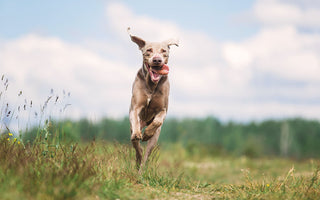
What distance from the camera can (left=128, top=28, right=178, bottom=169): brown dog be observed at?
6152mm

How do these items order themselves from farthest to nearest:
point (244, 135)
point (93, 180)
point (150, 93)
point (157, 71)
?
point (244, 135)
point (150, 93)
point (157, 71)
point (93, 180)

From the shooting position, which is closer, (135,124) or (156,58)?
(156,58)

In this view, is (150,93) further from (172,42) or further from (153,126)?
(172,42)

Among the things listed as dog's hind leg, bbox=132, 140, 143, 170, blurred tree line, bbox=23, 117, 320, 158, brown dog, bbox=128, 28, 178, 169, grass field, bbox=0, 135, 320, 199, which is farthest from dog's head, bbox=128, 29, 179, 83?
blurred tree line, bbox=23, 117, 320, 158

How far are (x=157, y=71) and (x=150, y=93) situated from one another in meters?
0.50

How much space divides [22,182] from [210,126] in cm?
2111

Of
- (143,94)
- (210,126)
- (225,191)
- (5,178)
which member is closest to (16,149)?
(5,178)

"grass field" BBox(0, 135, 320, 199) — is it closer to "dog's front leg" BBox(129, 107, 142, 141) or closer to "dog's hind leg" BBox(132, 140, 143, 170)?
"dog's hind leg" BBox(132, 140, 143, 170)

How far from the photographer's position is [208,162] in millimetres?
19609

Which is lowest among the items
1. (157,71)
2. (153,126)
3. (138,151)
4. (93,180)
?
(93,180)

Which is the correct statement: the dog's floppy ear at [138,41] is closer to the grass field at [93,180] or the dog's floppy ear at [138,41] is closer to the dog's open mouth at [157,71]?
the dog's open mouth at [157,71]

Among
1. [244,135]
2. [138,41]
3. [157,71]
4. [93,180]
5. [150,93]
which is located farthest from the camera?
[244,135]

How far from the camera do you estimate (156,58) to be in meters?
5.95

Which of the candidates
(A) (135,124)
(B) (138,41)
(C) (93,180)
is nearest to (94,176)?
(C) (93,180)
